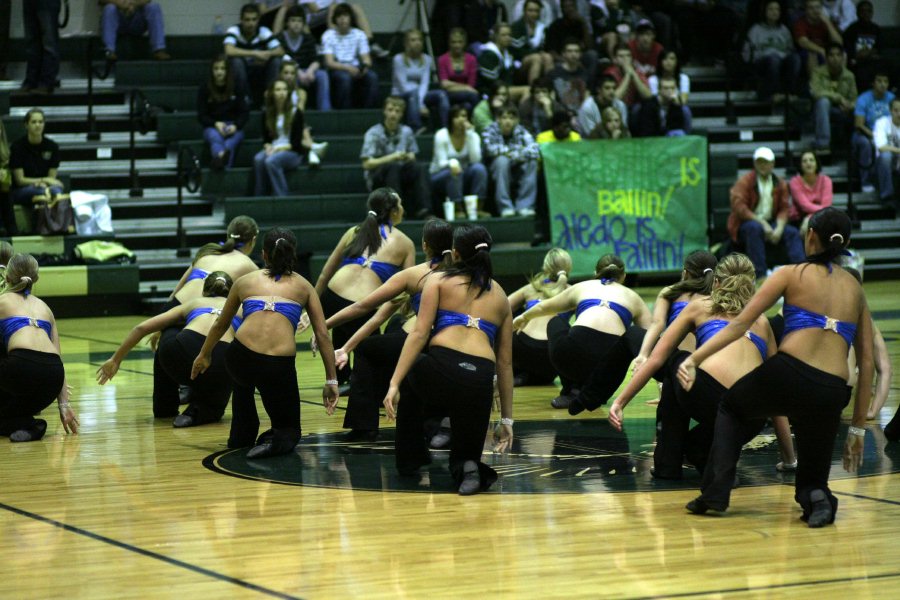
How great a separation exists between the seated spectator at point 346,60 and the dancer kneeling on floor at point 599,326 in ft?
28.9

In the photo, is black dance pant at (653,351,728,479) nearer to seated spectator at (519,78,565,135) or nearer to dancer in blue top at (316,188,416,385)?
dancer in blue top at (316,188,416,385)

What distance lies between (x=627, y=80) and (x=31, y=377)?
448 inches

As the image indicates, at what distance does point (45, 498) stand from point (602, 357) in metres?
3.90

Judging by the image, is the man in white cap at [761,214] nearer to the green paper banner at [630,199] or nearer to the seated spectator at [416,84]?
the green paper banner at [630,199]

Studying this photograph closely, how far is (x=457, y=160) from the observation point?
640 inches

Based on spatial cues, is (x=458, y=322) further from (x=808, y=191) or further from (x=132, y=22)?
(x=132, y=22)

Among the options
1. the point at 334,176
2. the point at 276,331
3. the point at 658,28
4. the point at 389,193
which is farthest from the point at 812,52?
the point at 276,331

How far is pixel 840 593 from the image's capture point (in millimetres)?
4727

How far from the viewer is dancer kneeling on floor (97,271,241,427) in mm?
8844

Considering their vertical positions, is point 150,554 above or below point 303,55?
below

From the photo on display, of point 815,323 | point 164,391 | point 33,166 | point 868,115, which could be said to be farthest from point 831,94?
point 815,323

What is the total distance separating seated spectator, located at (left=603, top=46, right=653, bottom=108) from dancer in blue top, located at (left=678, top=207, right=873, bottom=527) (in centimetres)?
1226

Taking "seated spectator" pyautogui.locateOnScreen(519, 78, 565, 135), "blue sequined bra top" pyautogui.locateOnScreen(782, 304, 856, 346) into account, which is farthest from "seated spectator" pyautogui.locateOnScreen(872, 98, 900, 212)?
"blue sequined bra top" pyautogui.locateOnScreen(782, 304, 856, 346)

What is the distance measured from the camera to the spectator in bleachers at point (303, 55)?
17547 millimetres
